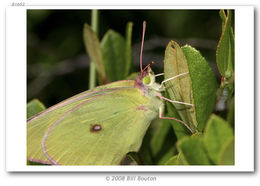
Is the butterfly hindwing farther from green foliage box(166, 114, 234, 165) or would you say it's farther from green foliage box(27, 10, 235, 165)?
green foliage box(166, 114, 234, 165)

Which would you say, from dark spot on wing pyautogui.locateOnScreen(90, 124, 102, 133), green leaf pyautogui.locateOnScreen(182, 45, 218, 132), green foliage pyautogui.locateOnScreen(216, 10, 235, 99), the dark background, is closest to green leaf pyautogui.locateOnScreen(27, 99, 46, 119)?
dark spot on wing pyautogui.locateOnScreen(90, 124, 102, 133)

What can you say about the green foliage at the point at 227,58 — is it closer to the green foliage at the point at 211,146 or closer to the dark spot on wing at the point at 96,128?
the green foliage at the point at 211,146

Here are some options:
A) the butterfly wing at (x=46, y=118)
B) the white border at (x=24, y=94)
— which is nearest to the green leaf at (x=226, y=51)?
the white border at (x=24, y=94)
